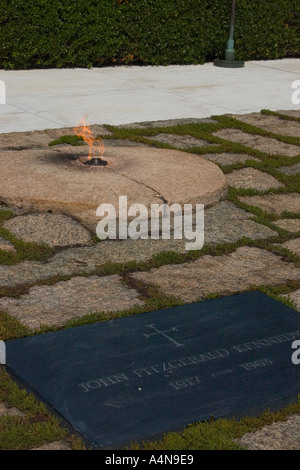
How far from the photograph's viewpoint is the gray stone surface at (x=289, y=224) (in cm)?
527

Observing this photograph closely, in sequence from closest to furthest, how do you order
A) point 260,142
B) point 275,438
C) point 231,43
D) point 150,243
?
point 275,438 < point 150,243 < point 260,142 < point 231,43

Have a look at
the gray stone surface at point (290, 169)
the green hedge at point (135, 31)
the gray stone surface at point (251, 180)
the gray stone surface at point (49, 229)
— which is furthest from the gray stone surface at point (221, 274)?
the green hedge at point (135, 31)

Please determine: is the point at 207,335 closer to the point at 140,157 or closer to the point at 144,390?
the point at 144,390

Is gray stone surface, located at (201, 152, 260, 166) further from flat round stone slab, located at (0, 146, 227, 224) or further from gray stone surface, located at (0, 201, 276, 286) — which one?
gray stone surface, located at (0, 201, 276, 286)

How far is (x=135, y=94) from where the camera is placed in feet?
30.9

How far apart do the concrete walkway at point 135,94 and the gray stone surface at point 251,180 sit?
6.40ft

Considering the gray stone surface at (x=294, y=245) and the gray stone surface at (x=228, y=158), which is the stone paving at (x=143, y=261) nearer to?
the gray stone surface at (x=294, y=245)

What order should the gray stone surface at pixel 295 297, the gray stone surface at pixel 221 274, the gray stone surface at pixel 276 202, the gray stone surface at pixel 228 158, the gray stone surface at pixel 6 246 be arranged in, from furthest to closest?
1. the gray stone surface at pixel 228 158
2. the gray stone surface at pixel 276 202
3. the gray stone surface at pixel 6 246
4. the gray stone surface at pixel 221 274
5. the gray stone surface at pixel 295 297

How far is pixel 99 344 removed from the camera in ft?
11.5

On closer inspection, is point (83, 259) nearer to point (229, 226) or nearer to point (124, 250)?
point (124, 250)

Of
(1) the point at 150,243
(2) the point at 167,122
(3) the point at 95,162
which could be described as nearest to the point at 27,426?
(1) the point at 150,243

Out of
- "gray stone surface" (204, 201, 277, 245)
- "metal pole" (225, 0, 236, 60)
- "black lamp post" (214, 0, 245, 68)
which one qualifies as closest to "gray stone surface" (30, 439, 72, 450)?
"gray stone surface" (204, 201, 277, 245)

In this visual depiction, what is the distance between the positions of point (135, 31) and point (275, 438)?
8795 mm

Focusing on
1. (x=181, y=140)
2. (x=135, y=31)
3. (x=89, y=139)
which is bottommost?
(x=181, y=140)
